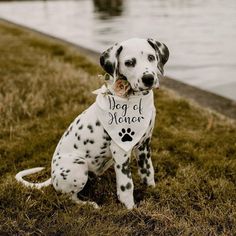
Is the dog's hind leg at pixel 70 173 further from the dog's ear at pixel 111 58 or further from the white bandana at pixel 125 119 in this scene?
the dog's ear at pixel 111 58

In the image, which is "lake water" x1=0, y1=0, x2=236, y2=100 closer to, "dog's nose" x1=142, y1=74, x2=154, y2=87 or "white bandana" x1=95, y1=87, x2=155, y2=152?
"white bandana" x1=95, y1=87, x2=155, y2=152

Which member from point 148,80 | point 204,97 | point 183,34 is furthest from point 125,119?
point 183,34

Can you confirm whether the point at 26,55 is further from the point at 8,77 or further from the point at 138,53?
the point at 138,53

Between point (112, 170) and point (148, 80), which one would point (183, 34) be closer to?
point (112, 170)

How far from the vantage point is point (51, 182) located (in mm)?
4359

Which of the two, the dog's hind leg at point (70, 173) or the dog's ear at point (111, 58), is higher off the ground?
the dog's ear at point (111, 58)

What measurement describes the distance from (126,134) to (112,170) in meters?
1.13

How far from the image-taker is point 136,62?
3.64 meters

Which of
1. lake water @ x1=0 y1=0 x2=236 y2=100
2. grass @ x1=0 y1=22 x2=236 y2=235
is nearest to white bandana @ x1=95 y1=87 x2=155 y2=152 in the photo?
grass @ x1=0 y1=22 x2=236 y2=235

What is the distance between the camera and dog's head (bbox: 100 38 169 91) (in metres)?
3.59

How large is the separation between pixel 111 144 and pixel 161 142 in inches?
74.2

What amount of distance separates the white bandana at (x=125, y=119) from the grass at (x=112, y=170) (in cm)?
64

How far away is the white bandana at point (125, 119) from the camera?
3.91 m

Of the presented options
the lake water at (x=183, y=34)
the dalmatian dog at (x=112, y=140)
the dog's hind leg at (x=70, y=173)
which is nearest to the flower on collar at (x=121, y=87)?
the dalmatian dog at (x=112, y=140)
